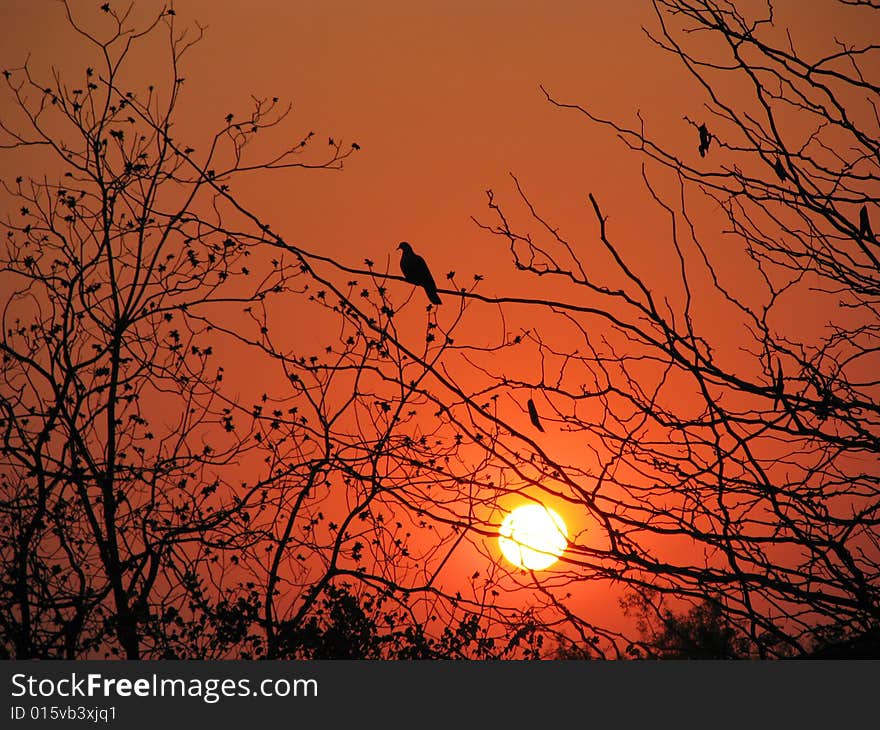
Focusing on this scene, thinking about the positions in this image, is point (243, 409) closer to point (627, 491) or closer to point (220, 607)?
point (220, 607)

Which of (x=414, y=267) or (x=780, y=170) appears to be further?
(x=414, y=267)

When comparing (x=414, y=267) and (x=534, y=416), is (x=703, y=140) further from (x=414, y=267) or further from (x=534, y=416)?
(x=414, y=267)

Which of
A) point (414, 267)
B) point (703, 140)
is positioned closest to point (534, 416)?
point (703, 140)

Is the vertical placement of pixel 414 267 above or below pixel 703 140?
above

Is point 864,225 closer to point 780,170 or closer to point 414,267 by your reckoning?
point 780,170

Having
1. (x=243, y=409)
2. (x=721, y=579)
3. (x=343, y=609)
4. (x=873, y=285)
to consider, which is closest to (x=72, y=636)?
(x=243, y=409)

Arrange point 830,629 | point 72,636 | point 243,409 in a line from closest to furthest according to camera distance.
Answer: point 830,629 < point 72,636 < point 243,409

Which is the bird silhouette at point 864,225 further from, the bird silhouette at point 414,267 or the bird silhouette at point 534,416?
the bird silhouette at point 414,267

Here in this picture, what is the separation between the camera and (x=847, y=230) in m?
2.86

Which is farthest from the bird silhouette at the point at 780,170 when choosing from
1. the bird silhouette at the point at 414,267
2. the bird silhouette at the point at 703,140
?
the bird silhouette at the point at 414,267

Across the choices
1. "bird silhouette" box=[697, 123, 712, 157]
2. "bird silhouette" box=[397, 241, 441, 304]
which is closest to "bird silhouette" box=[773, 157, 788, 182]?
"bird silhouette" box=[697, 123, 712, 157]

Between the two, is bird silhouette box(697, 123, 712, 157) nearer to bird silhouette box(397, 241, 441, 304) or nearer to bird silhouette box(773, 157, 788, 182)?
bird silhouette box(773, 157, 788, 182)

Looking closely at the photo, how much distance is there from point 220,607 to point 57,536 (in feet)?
2.95

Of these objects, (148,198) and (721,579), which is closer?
(721,579)
